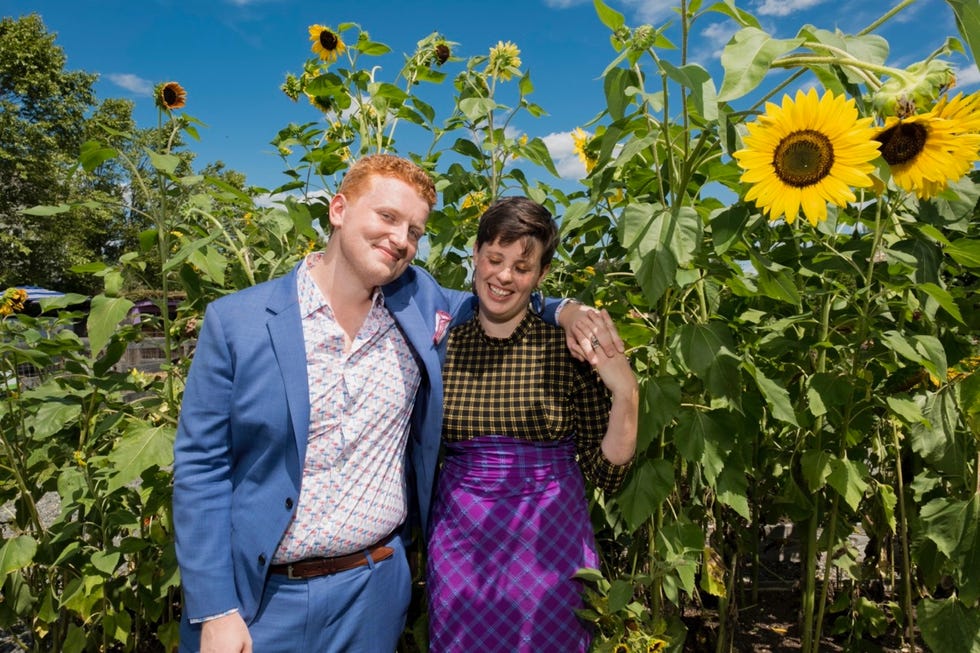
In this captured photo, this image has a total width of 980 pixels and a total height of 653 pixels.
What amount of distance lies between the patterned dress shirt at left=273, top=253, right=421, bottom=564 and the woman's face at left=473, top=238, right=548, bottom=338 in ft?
0.82

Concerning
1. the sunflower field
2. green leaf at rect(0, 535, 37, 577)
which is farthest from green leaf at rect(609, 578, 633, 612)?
green leaf at rect(0, 535, 37, 577)

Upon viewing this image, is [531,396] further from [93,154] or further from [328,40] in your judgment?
[328,40]

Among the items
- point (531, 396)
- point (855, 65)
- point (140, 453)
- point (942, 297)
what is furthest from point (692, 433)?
point (140, 453)

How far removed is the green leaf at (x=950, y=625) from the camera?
1.65m

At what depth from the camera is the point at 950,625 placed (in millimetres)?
1678

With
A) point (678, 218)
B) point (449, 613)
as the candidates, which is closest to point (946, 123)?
point (678, 218)

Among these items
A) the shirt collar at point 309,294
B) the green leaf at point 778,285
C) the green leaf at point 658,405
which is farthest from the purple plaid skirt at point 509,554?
the green leaf at point 778,285

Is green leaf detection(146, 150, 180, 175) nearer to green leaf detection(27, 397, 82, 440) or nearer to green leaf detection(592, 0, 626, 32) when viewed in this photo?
green leaf detection(27, 397, 82, 440)

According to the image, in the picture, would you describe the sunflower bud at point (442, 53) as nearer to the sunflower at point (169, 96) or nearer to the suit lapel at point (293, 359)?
the sunflower at point (169, 96)

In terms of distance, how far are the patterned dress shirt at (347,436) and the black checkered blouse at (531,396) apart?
0.13 meters

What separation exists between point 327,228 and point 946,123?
1.64 metres

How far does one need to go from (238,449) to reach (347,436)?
225 mm

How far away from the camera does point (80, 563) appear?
209 cm

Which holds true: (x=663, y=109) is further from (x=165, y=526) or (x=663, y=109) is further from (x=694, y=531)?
(x=165, y=526)
